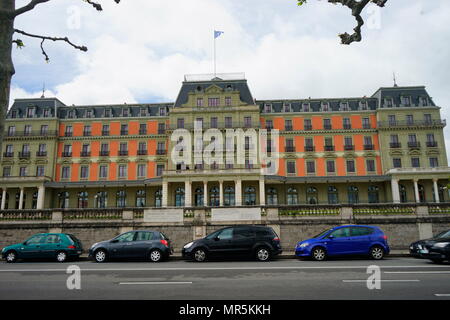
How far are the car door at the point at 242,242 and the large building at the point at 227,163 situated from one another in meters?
29.1

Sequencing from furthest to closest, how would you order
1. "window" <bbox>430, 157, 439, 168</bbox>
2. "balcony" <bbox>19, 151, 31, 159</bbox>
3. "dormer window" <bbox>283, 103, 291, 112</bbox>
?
"dormer window" <bbox>283, 103, 291, 112</bbox>, "balcony" <bbox>19, 151, 31, 159</bbox>, "window" <bbox>430, 157, 439, 168</bbox>

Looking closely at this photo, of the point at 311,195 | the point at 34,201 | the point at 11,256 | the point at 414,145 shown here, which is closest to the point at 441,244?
the point at 11,256

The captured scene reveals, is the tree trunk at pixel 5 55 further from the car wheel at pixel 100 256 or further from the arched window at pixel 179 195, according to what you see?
the arched window at pixel 179 195

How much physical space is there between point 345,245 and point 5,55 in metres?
13.5

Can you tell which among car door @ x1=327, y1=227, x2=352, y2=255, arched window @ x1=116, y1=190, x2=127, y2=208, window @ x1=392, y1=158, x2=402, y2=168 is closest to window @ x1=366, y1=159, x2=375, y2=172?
window @ x1=392, y1=158, x2=402, y2=168

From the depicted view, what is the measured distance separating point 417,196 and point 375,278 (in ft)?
130

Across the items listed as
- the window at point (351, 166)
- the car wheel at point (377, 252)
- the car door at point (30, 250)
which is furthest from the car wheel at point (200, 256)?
the window at point (351, 166)

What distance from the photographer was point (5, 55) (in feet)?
14.3

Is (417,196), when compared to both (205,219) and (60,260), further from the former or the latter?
(60,260)

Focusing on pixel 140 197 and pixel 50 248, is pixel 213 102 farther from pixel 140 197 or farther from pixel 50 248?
pixel 50 248

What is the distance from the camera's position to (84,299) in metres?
6.66

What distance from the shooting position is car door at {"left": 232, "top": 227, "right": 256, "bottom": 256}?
13.9m

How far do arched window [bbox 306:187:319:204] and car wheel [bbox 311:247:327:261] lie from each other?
3366 cm

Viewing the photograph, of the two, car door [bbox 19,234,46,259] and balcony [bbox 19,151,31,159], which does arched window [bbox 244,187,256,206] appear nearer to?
car door [bbox 19,234,46,259]
